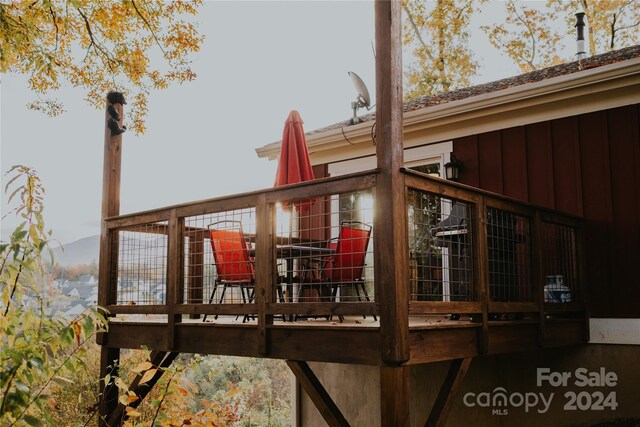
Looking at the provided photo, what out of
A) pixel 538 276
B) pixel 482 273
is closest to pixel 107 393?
pixel 482 273

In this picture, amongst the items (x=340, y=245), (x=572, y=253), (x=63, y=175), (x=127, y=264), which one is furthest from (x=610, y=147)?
(x=63, y=175)

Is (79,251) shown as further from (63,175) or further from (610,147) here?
(610,147)

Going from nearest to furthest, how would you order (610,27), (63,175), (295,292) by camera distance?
(295,292) < (610,27) < (63,175)

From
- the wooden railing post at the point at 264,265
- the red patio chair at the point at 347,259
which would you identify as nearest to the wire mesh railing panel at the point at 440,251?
the red patio chair at the point at 347,259

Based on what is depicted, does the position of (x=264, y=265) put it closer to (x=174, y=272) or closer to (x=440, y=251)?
(x=174, y=272)

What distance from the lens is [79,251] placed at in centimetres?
1769

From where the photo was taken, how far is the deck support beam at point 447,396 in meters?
4.43

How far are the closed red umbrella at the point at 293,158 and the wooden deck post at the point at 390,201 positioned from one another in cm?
172

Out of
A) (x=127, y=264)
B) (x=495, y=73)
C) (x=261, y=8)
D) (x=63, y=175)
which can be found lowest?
(x=127, y=264)

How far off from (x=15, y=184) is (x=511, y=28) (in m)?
16.6

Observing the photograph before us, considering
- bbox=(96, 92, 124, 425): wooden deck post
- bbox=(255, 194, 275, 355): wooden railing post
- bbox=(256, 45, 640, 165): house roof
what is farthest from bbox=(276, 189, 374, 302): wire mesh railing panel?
bbox=(96, 92, 124, 425): wooden deck post

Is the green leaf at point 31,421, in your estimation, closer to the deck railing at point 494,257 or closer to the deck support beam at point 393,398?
the deck support beam at point 393,398

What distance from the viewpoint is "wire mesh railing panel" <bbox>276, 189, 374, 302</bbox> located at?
4984 millimetres

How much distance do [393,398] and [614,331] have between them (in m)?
3.33
